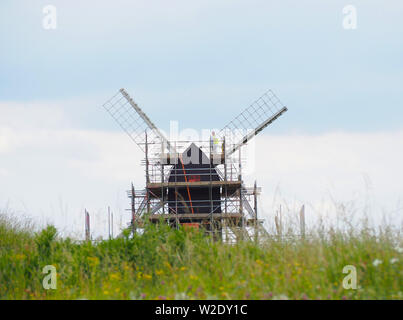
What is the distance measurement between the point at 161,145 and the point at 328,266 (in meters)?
22.2

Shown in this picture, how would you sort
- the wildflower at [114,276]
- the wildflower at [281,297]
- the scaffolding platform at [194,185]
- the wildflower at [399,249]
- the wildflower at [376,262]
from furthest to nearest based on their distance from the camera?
the scaffolding platform at [194,185], the wildflower at [114,276], the wildflower at [399,249], the wildflower at [376,262], the wildflower at [281,297]

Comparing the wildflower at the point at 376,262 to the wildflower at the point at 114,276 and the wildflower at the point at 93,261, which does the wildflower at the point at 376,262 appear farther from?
the wildflower at the point at 93,261

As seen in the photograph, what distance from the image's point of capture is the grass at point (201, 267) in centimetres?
705

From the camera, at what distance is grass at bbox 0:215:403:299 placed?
7.05 meters

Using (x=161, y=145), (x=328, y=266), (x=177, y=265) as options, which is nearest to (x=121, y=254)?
(x=177, y=265)

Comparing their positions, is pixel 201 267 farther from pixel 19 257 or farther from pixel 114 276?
pixel 19 257

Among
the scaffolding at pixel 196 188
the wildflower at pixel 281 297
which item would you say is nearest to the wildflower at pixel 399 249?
the wildflower at pixel 281 297

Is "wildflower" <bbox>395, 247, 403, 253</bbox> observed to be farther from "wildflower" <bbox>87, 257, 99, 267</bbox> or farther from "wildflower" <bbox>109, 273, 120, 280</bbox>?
"wildflower" <bbox>87, 257, 99, 267</bbox>

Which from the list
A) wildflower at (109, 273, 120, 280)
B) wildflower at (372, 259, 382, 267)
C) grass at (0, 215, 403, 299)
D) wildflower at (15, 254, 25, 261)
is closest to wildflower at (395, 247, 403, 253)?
grass at (0, 215, 403, 299)

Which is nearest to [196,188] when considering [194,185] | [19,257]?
[194,185]

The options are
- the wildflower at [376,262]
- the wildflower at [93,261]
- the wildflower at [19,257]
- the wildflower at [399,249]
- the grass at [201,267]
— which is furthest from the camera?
the wildflower at [19,257]

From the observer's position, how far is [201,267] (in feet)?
27.9

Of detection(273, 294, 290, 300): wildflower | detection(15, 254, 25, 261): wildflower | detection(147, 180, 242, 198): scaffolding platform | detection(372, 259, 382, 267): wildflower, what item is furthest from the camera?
Answer: detection(147, 180, 242, 198): scaffolding platform
